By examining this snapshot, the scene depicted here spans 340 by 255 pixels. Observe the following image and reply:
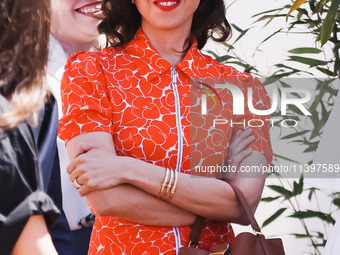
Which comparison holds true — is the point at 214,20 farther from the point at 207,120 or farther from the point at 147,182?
the point at 147,182

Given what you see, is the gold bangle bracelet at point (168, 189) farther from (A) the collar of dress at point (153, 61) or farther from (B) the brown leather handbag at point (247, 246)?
(A) the collar of dress at point (153, 61)

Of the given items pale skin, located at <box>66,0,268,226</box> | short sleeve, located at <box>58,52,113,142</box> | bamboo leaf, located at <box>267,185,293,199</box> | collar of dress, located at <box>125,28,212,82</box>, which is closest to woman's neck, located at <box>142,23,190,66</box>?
collar of dress, located at <box>125,28,212,82</box>

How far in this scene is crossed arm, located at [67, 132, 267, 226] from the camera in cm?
165

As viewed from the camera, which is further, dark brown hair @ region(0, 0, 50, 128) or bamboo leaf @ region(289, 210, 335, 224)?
bamboo leaf @ region(289, 210, 335, 224)

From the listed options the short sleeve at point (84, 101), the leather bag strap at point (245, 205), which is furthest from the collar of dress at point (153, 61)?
the leather bag strap at point (245, 205)

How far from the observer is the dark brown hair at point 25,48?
1345 mm

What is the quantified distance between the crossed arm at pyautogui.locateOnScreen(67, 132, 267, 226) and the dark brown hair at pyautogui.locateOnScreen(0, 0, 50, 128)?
285 mm

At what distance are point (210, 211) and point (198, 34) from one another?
0.53 m

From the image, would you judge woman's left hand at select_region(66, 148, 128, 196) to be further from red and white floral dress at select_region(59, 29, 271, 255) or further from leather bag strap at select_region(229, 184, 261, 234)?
leather bag strap at select_region(229, 184, 261, 234)

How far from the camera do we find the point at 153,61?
6.00 feet

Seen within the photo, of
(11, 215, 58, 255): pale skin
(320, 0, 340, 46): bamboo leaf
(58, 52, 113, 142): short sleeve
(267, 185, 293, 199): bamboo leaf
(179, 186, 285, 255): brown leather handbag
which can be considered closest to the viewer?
(11, 215, 58, 255): pale skin

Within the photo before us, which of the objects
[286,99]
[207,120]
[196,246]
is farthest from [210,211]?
[286,99]

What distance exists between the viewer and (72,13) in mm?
2451

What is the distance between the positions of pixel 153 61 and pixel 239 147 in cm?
32
